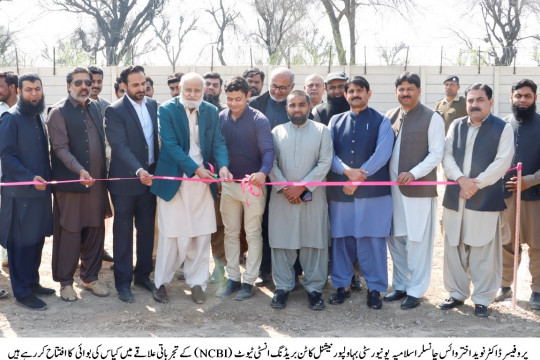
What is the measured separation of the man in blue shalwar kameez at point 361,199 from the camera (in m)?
5.24

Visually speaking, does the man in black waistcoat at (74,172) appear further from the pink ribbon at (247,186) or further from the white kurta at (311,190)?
the white kurta at (311,190)

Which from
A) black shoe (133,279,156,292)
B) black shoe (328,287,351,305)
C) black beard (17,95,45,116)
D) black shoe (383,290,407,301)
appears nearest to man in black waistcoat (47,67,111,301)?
black beard (17,95,45,116)

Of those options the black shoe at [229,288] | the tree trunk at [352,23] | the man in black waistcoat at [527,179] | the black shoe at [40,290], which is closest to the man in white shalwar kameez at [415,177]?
the man in black waistcoat at [527,179]

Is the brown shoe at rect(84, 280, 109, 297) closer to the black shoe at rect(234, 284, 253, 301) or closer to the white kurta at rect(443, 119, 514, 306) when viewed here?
the black shoe at rect(234, 284, 253, 301)

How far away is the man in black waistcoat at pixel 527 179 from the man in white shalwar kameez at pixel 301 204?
1751mm

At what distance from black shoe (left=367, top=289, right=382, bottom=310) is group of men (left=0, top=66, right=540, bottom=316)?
0.04 ft

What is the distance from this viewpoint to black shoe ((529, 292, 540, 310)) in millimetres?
5199

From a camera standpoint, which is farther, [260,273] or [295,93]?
[260,273]

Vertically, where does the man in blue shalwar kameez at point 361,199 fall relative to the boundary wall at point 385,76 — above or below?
below

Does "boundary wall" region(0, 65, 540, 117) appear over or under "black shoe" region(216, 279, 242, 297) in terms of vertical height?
over
